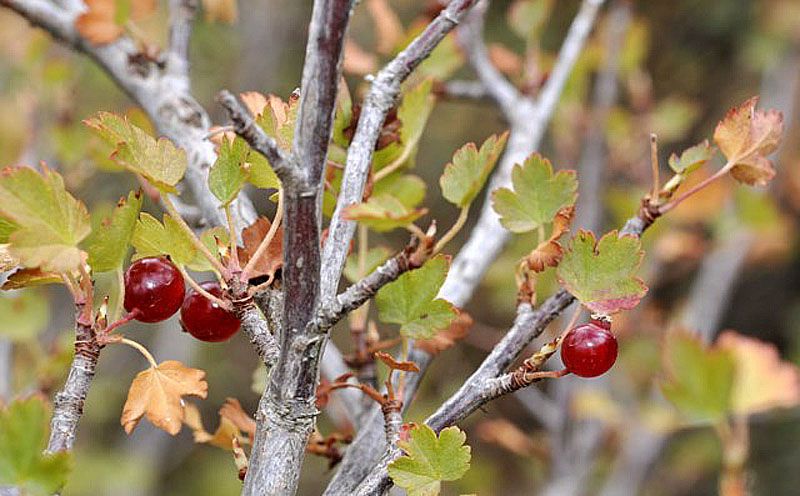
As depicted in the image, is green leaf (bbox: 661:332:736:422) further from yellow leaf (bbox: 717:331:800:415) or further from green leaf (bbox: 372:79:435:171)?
green leaf (bbox: 372:79:435:171)

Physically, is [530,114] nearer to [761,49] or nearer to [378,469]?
[378,469]

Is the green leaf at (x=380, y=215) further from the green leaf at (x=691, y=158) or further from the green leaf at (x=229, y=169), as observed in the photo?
the green leaf at (x=691, y=158)

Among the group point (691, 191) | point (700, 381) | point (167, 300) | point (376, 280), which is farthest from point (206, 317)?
point (700, 381)

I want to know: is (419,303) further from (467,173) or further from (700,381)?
(700,381)

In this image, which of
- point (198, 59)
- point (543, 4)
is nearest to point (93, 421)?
point (198, 59)

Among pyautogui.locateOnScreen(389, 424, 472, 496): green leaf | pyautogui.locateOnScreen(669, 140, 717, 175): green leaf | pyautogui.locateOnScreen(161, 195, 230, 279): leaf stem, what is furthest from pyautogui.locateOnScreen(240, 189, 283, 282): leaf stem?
pyautogui.locateOnScreen(669, 140, 717, 175): green leaf

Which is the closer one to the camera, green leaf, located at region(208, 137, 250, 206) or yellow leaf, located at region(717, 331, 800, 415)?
green leaf, located at region(208, 137, 250, 206)
